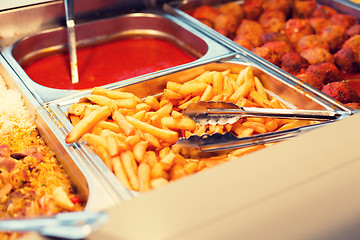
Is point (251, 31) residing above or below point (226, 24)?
below

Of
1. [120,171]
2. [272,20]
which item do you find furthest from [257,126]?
[272,20]

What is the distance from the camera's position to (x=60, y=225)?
3.22ft

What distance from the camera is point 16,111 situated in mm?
1991

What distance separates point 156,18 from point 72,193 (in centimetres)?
172

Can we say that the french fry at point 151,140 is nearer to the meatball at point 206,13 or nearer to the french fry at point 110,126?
the french fry at point 110,126

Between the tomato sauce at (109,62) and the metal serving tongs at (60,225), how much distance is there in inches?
57.3

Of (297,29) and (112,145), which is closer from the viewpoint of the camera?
(112,145)

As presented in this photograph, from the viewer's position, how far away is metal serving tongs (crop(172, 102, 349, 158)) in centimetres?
155

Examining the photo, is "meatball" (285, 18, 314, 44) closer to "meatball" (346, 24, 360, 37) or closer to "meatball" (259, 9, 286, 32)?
"meatball" (259, 9, 286, 32)

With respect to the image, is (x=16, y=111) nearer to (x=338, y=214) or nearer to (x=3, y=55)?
(x=3, y=55)

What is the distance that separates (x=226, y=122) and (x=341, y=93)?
0.73 m

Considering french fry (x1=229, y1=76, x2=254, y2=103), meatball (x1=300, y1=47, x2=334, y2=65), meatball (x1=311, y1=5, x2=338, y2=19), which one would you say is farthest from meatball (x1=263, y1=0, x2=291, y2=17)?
french fry (x1=229, y1=76, x2=254, y2=103)

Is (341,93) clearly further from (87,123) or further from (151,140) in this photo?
(87,123)

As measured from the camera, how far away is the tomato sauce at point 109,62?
2.46 metres
